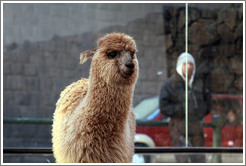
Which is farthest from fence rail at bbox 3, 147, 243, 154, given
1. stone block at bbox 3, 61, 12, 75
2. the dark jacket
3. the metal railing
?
stone block at bbox 3, 61, 12, 75

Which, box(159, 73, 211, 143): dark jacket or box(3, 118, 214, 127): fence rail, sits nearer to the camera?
box(3, 118, 214, 127): fence rail

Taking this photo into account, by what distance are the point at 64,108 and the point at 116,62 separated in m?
0.44

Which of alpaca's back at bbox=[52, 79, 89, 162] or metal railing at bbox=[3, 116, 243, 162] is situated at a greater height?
alpaca's back at bbox=[52, 79, 89, 162]

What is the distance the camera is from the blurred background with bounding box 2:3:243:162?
2.43 m

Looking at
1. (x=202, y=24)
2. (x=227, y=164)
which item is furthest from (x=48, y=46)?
(x=227, y=164)

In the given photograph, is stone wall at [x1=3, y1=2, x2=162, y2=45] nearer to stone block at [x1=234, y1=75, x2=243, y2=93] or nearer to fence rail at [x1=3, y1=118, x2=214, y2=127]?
fence rail at [x1=3, y1=118, x2=214, y2=127]

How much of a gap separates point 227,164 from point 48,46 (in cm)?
144

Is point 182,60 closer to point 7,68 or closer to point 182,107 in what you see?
point 182,107

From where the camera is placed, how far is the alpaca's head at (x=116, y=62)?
5.69ft

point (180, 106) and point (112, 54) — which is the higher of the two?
point (112, 54)

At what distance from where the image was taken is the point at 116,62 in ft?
5.69

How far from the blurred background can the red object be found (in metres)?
0.27

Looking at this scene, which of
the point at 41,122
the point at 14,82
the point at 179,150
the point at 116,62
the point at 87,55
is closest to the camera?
the point at 116,62

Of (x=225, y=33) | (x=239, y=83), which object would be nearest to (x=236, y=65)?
(x=239, y=83)
